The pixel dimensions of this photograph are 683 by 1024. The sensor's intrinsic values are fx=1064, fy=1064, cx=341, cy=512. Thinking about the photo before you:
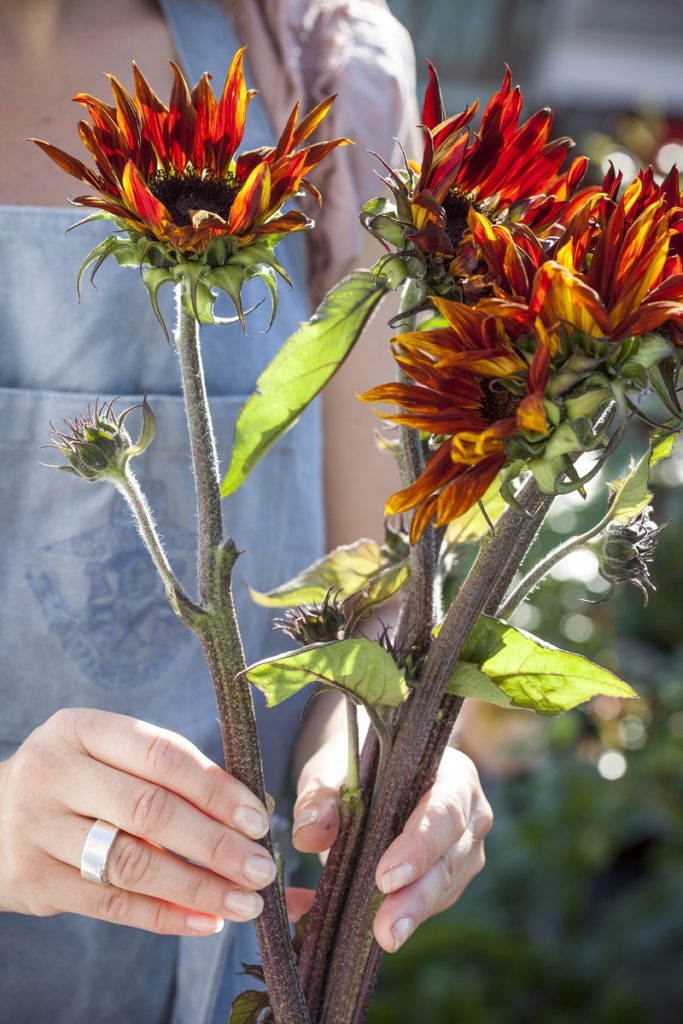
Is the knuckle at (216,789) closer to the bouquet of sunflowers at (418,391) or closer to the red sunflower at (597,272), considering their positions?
the bouquet of sunflowers at (418,391)

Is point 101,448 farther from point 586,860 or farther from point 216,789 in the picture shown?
point 586,860

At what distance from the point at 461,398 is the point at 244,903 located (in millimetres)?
204

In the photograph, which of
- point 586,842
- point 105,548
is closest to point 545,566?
point 105,548

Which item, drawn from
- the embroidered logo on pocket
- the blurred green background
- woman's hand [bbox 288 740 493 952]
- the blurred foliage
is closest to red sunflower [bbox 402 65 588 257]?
woman's hand [bbox 288 740 493 952]

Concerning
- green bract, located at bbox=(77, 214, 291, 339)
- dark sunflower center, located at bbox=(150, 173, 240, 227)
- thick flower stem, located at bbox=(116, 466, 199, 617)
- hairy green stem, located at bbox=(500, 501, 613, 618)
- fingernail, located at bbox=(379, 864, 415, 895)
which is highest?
dark sunflower center, located at bbox=(150, 173, 240, 227)

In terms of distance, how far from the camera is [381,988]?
4.50ft

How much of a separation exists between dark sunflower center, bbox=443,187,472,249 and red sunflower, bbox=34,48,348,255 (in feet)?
0.14

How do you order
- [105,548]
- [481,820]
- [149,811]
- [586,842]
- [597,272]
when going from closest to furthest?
[597,272] → [149,811] → [481,820] → [105,548] → [586,842]

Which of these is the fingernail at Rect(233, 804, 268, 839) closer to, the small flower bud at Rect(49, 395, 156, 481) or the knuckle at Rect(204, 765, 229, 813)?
the knuckle at Rect(204, 765, 229, 813)

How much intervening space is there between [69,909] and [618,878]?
50.2 inches

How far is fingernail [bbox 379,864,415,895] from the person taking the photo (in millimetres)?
388

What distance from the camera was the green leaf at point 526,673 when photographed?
1.14 feet

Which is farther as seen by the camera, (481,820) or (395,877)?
(481,820)

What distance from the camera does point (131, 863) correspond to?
41cm
